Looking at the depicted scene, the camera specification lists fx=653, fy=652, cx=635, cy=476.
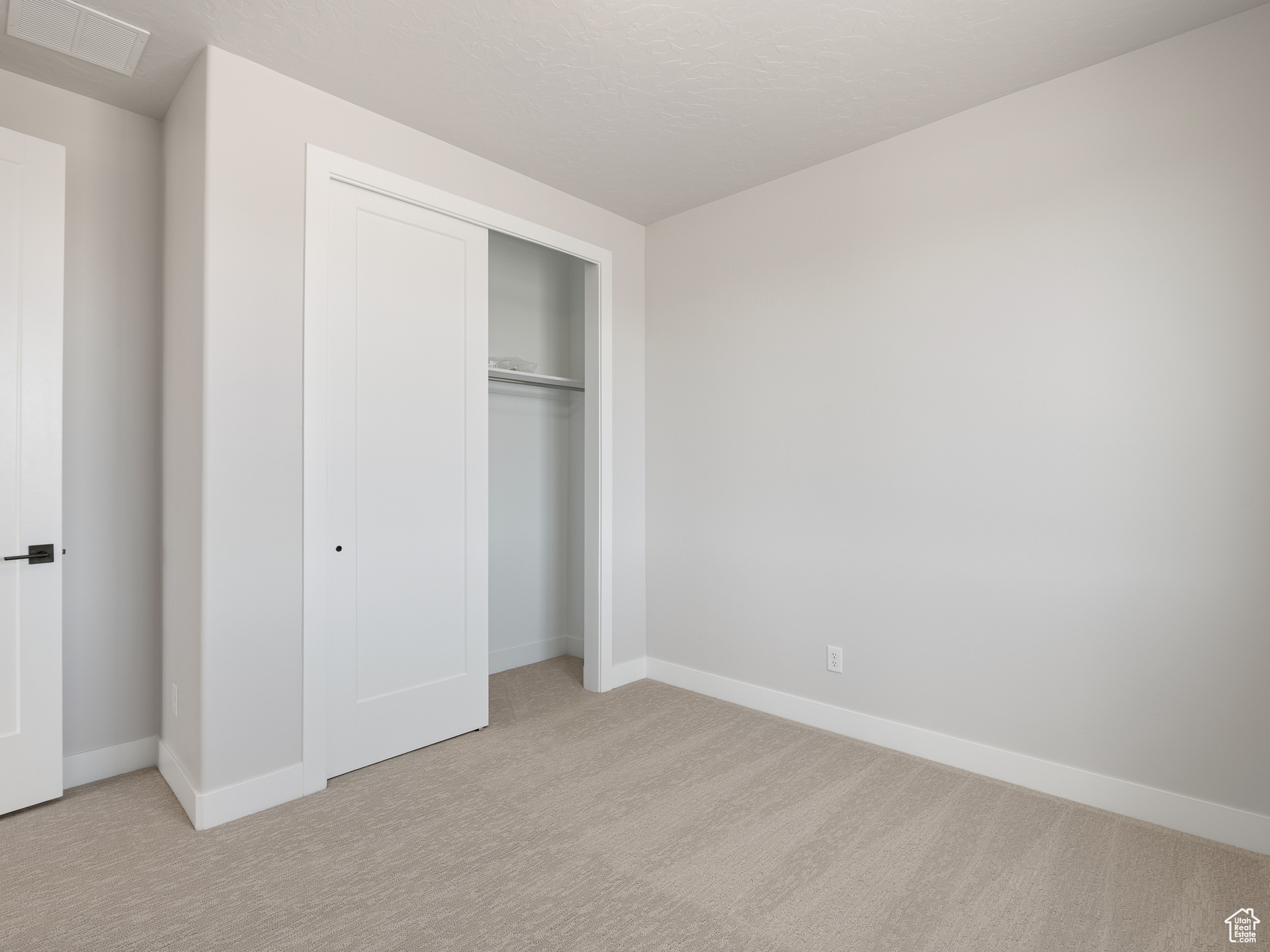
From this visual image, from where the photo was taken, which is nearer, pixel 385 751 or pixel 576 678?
pixel 385 751

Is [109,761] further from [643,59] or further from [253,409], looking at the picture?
[643,59]

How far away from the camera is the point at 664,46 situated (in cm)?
229

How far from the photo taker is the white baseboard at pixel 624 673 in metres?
3.71

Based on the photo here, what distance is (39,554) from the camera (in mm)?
2309

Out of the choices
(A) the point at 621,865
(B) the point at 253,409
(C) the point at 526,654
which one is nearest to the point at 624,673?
(C) the point at 526,654

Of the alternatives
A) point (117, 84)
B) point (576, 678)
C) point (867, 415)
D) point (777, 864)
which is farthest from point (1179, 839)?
point (117, 84)

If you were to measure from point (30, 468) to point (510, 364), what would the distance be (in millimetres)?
2081

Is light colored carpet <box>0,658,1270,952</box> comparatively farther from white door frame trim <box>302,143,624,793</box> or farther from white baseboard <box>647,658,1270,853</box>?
white door frame trim <box>302,143,624,793</box>

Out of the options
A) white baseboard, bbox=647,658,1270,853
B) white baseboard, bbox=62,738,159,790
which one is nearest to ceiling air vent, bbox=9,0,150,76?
white baseboard, bbox=62,738,159,790

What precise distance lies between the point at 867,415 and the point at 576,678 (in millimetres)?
2240

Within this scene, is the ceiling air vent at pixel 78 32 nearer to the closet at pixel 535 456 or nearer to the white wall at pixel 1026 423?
the closet at pixel 535 456

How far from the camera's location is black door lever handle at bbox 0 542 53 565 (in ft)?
7.53

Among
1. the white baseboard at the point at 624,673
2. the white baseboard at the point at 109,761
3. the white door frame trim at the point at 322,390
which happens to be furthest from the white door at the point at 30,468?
the white baseboard at the point at 624,673

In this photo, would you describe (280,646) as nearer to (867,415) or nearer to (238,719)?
(238,719)
